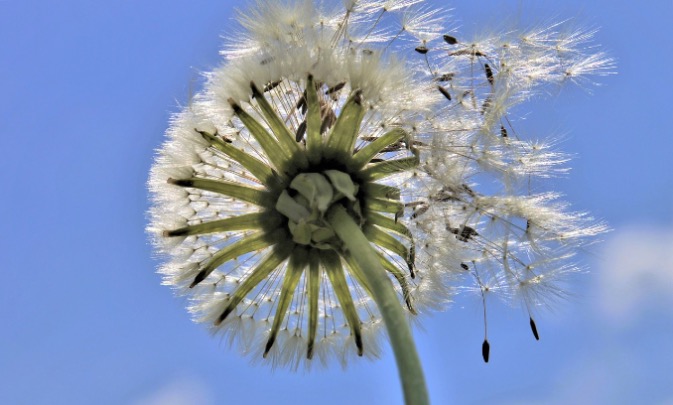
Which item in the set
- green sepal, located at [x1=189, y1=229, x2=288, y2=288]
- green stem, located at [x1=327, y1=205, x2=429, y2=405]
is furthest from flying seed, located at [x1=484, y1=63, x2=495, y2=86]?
green sepal, located at [x1=189, y1=229, x2=288, y2=288]

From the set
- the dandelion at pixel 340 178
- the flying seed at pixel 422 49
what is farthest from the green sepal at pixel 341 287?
the flying seed at pixel 422 49

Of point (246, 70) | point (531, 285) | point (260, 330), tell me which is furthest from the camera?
point (260, 330)

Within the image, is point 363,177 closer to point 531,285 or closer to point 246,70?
point 246,70

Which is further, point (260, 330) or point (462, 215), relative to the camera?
point (260, 330)

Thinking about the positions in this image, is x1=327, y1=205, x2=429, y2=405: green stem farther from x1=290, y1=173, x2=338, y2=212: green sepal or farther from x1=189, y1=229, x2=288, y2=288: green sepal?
x1=189, y1=229, x2=288, y2=288: green sepal

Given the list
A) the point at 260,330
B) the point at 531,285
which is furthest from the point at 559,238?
the point at 260,330

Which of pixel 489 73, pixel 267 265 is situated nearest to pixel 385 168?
pixel 267 265

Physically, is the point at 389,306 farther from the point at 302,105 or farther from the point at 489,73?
the point at 489,73

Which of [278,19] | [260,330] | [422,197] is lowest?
[260,330]
